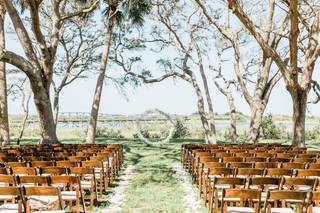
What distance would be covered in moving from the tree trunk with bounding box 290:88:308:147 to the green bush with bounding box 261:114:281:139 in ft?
50.7

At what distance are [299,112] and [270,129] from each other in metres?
15.9

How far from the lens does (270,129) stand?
32.6 m

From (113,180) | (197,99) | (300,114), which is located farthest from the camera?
(197,99)

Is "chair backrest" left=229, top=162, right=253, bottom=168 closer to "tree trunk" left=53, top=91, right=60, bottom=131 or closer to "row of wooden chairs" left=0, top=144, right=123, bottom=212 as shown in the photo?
"row of wooden chairs" left=0, top=144, right=123, bottom=212

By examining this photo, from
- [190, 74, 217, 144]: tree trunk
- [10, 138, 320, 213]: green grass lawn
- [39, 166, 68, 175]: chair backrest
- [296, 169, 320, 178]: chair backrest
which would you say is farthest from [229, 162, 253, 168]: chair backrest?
[190, 74, 217, 144]: tree trunk

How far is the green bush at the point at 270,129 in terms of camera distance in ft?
107

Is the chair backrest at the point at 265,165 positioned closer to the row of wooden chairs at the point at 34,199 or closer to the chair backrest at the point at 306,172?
the chair backrest at the point at 306,172

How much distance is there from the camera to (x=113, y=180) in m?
12.2

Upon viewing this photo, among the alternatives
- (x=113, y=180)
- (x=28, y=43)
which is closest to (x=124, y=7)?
(x=28, y=43)

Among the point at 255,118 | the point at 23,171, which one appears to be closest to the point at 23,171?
the point at 23,171

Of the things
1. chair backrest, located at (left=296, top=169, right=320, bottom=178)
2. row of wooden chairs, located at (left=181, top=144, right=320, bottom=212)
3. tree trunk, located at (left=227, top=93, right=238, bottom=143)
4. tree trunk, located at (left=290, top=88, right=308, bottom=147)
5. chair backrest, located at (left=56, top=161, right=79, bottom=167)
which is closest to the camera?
row of wooden chairs, located at (left=181, top=144, right=320, bottom=212)

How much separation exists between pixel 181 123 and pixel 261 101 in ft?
41.2

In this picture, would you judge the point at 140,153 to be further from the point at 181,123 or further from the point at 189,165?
the point at 181,123

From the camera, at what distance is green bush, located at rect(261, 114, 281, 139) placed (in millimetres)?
32500
